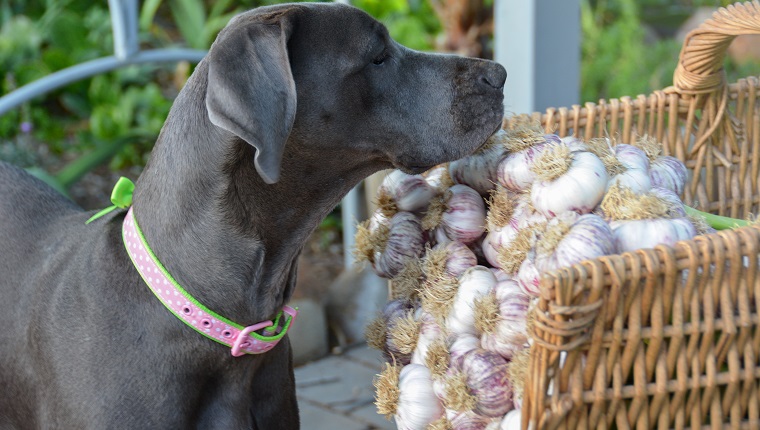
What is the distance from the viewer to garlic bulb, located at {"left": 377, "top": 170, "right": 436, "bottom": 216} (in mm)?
2350

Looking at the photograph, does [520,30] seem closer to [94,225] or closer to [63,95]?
[94,225]

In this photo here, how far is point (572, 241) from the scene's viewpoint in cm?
181

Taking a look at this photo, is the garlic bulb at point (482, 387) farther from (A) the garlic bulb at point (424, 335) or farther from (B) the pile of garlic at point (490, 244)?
(A) the garlic bulb at point (424, 335)

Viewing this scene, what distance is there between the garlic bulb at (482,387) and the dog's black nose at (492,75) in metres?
0.74

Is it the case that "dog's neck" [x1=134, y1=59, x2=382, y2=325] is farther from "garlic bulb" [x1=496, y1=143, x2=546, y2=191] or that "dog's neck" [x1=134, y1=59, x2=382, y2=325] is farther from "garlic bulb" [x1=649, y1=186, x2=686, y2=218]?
"garlic bulb" [x1=649, y1=186, x2=686, y2=218]

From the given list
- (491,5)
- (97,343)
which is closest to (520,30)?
(97,343)

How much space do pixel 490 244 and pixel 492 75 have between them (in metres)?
0.47

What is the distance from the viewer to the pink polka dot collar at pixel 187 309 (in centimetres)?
214

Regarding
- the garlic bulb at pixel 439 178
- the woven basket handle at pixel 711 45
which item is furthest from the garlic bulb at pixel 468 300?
the woven basket handle at pixel 711 45

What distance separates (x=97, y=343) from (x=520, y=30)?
2.29m

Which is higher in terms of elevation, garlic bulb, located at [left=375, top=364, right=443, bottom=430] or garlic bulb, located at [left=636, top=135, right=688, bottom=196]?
garlic bulb, located at [left=636, top=135, right=688, bottom=196]

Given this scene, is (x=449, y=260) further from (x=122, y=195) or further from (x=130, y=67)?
(x=130, y=67)

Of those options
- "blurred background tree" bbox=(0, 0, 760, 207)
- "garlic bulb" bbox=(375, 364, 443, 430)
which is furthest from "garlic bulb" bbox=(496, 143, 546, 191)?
"blurred background tree" bbox=(0, 0, 760, 207)

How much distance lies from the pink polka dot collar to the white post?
186 centimetres
